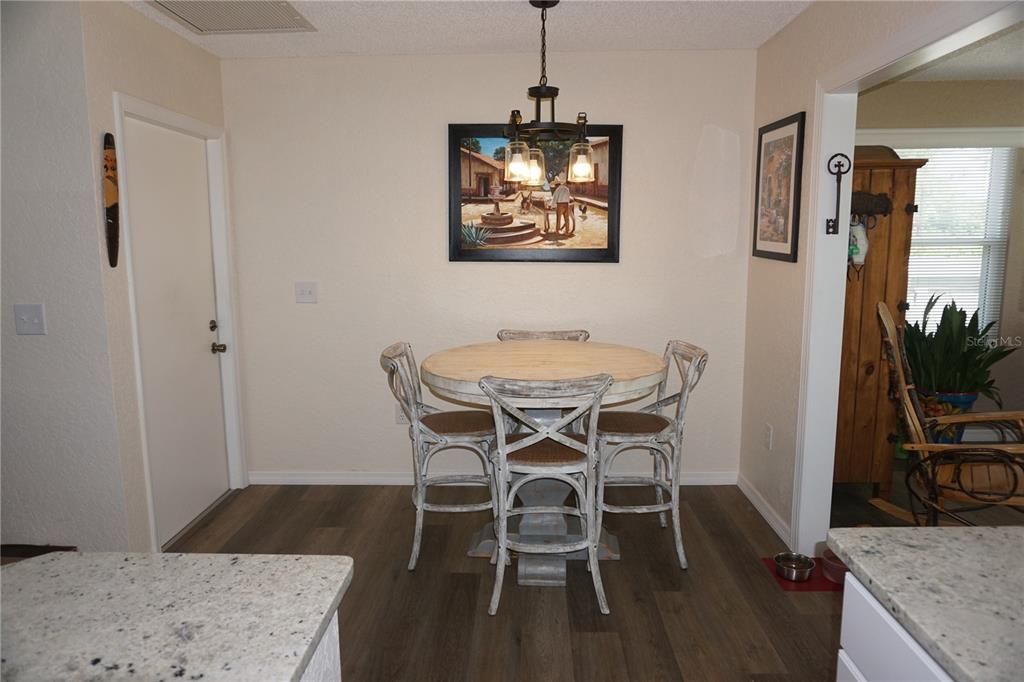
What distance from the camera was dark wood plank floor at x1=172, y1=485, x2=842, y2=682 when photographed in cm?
237

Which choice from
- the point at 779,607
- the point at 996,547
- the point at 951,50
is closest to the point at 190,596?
the point at 996,547

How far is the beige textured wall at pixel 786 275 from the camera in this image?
8.49 ft

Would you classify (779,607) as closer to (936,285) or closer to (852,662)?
(852,662)

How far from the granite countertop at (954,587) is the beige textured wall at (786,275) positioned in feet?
5.61

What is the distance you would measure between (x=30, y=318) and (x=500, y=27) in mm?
2397

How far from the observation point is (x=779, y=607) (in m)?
2.73

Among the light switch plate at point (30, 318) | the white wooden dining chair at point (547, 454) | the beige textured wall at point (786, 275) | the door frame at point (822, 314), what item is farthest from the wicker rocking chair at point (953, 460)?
the light switch plate at point (30, 318)

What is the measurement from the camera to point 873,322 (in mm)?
3693

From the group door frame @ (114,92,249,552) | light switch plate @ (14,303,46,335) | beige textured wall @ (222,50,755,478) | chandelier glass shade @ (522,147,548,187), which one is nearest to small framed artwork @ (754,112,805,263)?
beige textured wall @ (222,50,755,478)

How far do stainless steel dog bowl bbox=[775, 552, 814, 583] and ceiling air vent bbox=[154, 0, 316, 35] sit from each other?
3.15 metres

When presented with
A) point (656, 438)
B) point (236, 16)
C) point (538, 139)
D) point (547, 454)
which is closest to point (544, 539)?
point (547, 454)

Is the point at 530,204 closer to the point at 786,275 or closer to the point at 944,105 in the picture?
the point at 786,275

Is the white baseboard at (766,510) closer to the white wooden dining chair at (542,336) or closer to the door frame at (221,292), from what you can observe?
the white wooden dining chair at (542,336)

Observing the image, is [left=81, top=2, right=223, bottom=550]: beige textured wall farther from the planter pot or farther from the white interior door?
the planter pot
